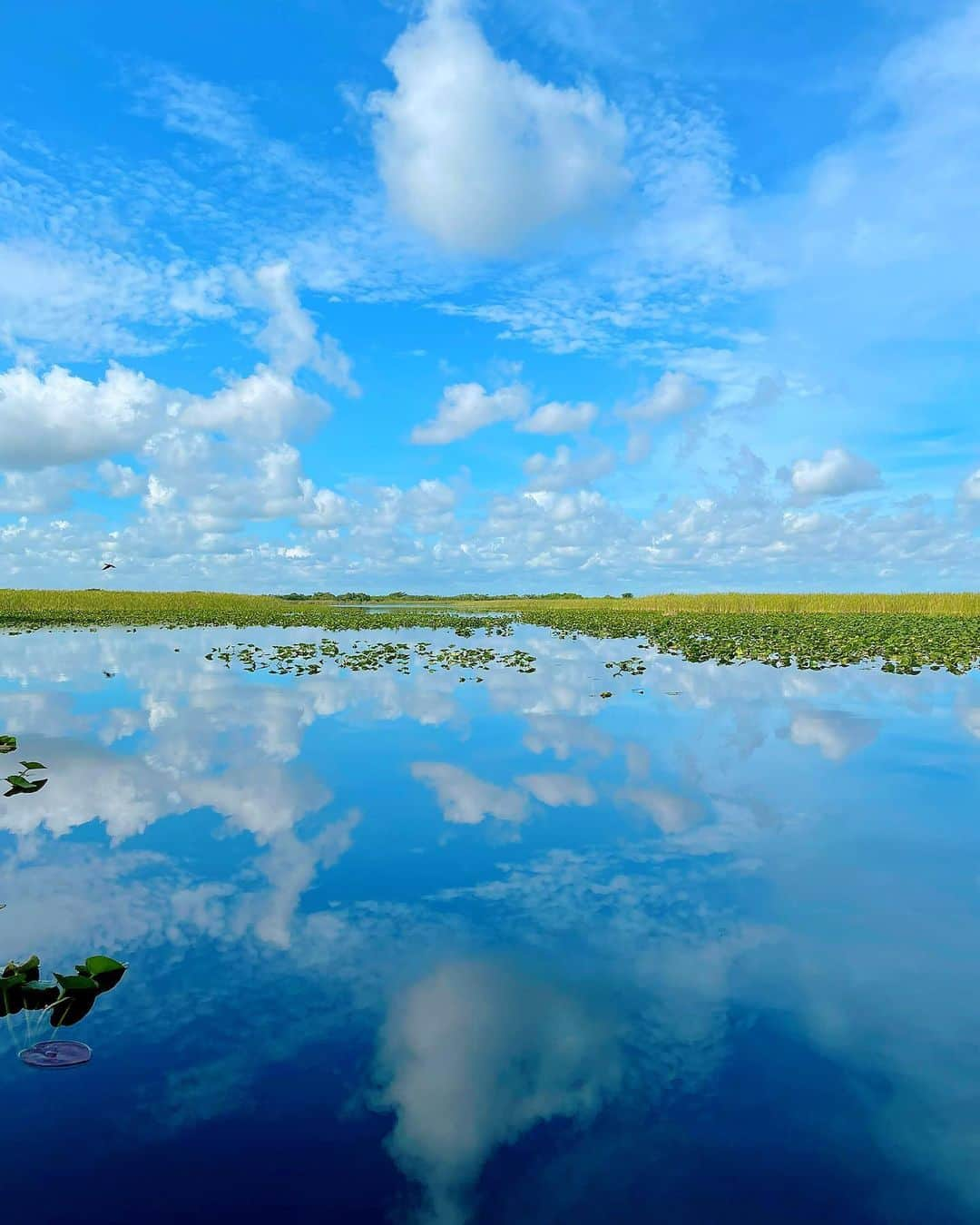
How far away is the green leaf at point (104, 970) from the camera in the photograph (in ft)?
13.7

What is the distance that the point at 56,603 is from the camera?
175 feet

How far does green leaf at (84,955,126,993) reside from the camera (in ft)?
13.7

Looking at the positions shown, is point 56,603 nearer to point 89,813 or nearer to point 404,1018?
point 89,813

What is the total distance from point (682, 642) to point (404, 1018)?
77.0ft

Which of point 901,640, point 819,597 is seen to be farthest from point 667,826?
point 819,597

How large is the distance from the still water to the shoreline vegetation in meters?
13.1

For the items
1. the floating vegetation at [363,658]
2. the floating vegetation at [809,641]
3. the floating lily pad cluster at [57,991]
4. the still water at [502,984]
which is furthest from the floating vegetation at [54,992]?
the floating vegetation at [809,641]

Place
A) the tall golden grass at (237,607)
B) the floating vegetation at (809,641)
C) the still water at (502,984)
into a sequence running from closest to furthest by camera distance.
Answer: the still water at (502,984) → the floating vegetation at (809,641) → the tall golden grass at (237,607)

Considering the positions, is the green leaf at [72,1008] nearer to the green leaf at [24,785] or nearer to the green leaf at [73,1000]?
the green leaf at [73,1000]

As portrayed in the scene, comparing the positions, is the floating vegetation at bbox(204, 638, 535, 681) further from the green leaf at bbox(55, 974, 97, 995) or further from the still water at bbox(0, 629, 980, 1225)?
the green leaf at bbox(55, 974, 97, 995)

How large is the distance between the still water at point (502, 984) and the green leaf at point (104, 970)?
0.10 m

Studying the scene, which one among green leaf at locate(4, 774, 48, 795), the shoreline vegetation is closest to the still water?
green leaf at locate(4, 774, 48, 795)

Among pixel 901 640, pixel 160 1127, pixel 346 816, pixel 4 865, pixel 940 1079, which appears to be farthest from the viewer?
pixel 901 640

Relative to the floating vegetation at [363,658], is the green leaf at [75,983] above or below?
below
